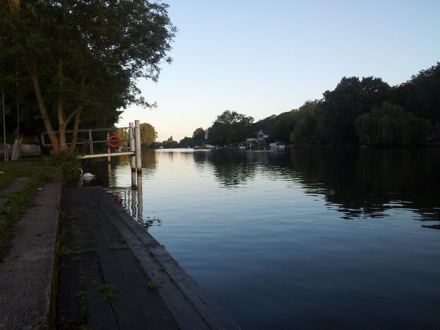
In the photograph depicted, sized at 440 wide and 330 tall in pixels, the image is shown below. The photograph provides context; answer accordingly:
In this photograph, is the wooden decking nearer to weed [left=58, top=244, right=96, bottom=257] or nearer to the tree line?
weed [left=58, top=244, right=96, bottom=257]

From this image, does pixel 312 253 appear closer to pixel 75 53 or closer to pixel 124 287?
pixel 124 287

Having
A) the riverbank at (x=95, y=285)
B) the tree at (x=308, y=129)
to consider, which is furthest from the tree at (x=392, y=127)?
the riverbank at (x=95, y=285)

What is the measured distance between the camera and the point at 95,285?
5.05 meters

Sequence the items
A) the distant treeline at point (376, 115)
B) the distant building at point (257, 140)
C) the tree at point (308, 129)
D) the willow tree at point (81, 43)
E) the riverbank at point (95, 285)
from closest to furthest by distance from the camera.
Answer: the riverbank at point (95, 285), the willow tree at point (81, 43), the distant treeline at point (376, 115), the tree at point (308, 129), the distant building at point (257, 140)

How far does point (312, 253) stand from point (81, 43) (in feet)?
54.7

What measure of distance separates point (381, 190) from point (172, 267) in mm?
14679

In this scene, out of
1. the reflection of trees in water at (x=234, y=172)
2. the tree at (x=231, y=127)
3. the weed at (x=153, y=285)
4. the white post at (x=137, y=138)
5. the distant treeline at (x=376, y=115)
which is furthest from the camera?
the tree at (x=231, y=127)

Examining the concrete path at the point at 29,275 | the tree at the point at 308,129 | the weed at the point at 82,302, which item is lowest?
the weed at the point at 82,302

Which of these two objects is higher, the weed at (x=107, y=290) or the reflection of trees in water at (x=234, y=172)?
the weed at (x=107, y=290)

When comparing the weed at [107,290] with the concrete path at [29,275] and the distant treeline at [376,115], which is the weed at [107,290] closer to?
the concrete path at [29,275]

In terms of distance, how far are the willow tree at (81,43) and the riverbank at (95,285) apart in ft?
42.5

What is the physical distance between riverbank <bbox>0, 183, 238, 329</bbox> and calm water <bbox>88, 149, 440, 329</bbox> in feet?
3.41

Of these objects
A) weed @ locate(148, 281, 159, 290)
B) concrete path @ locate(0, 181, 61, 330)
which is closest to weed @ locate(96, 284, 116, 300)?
weed @ locate(148, 281, 159, 290)

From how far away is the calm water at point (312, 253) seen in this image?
18.3 feet
